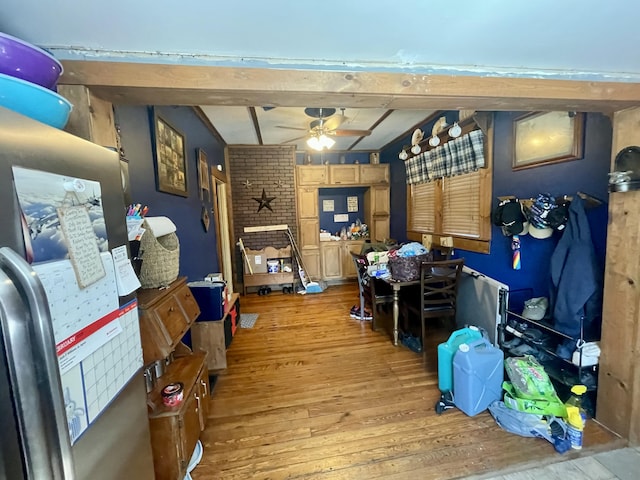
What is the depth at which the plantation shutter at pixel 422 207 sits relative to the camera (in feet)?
13.0

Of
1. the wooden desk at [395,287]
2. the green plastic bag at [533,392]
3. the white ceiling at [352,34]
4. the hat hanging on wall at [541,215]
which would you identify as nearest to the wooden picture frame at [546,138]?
the hat hanging on wall at [541,215]

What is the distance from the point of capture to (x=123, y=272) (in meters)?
0.90

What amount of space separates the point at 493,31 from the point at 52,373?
5.48 feet

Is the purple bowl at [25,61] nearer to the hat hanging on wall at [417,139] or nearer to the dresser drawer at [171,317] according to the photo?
the dresser drawer at [171,317]

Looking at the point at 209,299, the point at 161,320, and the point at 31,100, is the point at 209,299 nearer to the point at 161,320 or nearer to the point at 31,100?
the point at 161,320

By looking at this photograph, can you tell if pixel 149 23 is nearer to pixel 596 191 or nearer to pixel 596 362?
pixel 596 191

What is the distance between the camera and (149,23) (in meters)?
0.98

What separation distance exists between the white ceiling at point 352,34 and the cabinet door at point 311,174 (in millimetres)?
3916

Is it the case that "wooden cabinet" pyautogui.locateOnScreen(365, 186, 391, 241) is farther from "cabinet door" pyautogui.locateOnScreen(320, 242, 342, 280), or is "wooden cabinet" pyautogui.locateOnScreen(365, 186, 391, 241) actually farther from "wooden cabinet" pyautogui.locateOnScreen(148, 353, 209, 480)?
"wooden cabinet" pyautogui.locateOnScreen(148, 353, 209, 480)

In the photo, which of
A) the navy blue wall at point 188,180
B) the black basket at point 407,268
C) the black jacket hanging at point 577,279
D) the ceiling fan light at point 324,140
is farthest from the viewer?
the ceiling fan light at point 324,140

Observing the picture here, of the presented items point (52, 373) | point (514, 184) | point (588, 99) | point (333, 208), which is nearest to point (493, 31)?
point (588, 99)

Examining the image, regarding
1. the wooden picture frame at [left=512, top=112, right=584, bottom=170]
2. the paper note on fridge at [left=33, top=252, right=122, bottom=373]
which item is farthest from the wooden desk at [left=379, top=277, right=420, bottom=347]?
the paper note on fridge at [left=33, top=252, right=122, bottom=373]

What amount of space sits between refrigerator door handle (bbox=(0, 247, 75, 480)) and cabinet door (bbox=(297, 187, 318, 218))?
15.5ft

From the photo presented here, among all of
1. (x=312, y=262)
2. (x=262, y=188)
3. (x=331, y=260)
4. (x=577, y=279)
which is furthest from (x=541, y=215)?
(x=262, y=188)
